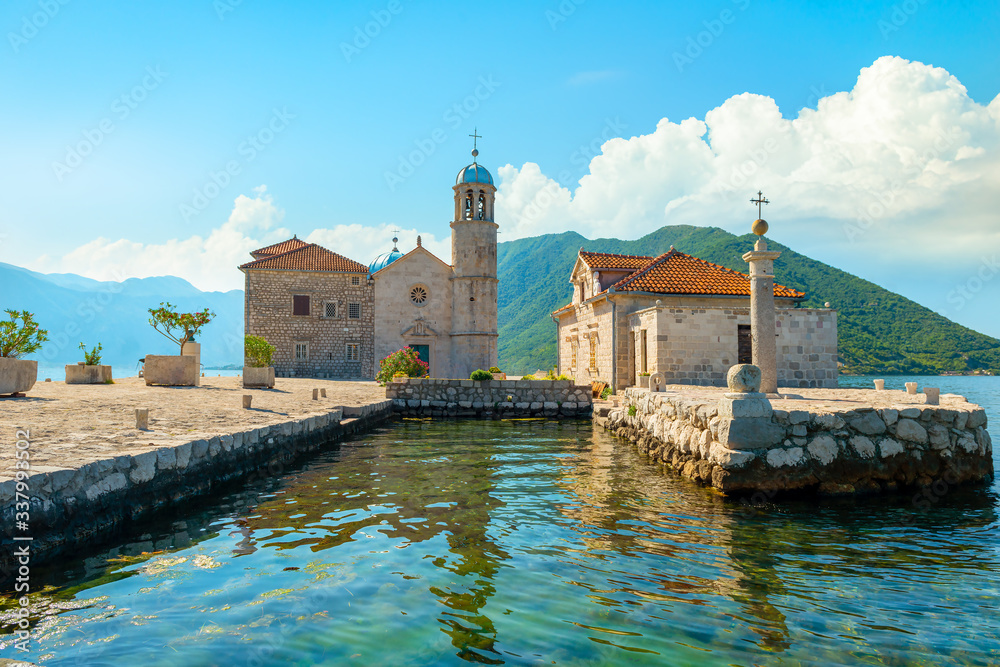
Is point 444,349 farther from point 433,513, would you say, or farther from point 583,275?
point 433,513

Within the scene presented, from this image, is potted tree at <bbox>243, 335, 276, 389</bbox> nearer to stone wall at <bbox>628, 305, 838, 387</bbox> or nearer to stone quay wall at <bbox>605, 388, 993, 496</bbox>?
stone wall at <bbox>628, 305, 838, 387</bbox>

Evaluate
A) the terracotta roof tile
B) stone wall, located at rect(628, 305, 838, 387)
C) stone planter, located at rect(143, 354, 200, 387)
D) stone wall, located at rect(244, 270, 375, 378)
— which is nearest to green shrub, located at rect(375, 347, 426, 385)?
stone planter, located at rect(143, 354, 200, 387)

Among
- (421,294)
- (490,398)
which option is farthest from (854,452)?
(421,294)

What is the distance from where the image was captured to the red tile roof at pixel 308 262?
1286 inches

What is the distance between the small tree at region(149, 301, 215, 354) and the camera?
17344 millimetres

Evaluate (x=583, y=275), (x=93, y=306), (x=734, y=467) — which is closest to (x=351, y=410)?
(x=734, y=467)

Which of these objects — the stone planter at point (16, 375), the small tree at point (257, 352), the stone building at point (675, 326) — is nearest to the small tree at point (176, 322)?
the small tree at point (257, 352)

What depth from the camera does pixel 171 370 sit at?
643 inches

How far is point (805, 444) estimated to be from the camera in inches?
287

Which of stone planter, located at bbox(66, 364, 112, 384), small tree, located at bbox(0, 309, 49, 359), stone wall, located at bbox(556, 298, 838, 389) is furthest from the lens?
stone wall, located at bbox(556, 298, 838, 389)

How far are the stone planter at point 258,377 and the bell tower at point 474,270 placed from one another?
1212 centimetres

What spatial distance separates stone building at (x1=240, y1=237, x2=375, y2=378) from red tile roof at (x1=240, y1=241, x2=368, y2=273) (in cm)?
6

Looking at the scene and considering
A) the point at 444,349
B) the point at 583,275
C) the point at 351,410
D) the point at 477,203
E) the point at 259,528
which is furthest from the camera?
the point at 444,349

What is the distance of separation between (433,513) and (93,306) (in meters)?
224
